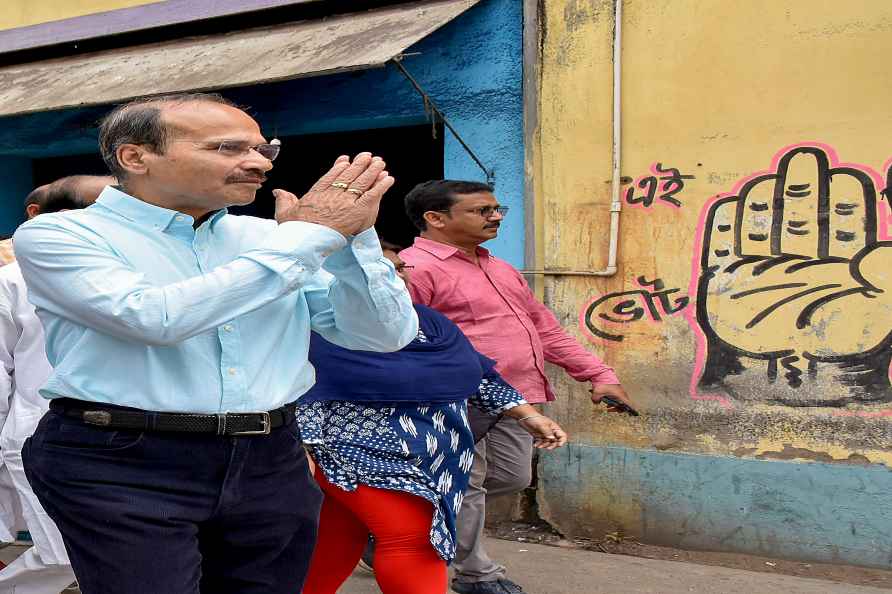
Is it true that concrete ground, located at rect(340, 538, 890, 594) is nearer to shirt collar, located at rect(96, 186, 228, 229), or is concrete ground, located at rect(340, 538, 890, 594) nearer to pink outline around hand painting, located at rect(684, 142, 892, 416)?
pink outline around hand painting, located at rect(684, 142, 892, 416)

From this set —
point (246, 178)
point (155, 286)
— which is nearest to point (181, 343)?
point (155, 286)

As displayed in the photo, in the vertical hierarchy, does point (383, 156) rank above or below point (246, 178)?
above

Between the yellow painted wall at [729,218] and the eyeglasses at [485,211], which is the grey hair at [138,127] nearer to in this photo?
the eyeglasses at [485,211]

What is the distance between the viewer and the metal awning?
193 inches

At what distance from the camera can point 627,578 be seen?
452 centimetres

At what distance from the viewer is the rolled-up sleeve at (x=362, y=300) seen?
82.3 inches

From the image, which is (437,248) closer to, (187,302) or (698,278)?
(698,278)

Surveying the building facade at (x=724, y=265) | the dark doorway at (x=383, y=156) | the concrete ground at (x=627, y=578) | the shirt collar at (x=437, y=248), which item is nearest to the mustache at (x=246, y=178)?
the shirt collar at (x=437, y=248)

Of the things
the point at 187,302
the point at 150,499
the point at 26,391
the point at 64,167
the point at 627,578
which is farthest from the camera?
the point at 64,167

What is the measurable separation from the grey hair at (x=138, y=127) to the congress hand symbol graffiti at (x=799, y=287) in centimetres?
323

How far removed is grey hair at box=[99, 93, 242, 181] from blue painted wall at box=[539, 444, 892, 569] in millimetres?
3398

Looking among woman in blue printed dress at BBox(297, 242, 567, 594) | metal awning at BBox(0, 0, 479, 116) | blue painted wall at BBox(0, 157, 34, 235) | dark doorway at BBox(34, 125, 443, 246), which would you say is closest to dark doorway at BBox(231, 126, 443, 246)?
dark doorway at BBox(34, 125, 443, 246)

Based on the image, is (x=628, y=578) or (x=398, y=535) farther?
(x=628, y=578)

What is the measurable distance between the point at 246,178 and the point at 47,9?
5.71m
